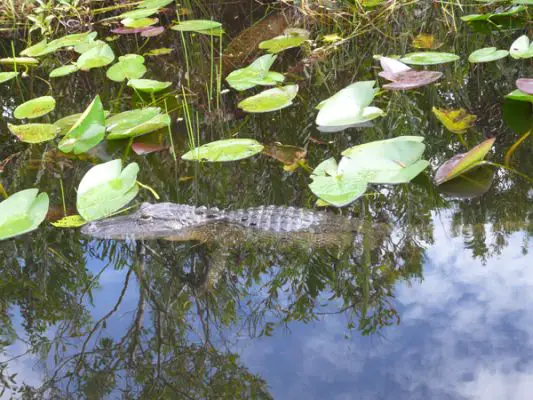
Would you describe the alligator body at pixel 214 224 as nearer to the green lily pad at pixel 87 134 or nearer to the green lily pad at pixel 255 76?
the green lily pad at pixel 87 134

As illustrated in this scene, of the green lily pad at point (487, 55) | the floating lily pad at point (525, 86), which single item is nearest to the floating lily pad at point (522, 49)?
the green lily pad at point (487, 55)

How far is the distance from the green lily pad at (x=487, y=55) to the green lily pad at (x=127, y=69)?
1436mm

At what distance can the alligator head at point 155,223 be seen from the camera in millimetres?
2188

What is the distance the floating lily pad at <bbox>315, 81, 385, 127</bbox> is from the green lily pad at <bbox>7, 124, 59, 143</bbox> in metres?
1.02

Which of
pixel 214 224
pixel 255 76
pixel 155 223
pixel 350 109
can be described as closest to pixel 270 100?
pixel 255 76

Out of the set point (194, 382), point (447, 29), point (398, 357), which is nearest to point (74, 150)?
point (194, 382)

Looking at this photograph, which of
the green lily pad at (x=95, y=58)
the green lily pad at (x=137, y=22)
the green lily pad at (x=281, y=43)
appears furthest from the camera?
the green lily pad at (x=137, y=22)

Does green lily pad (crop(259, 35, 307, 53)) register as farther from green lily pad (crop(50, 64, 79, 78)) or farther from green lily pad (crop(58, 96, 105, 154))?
green lily pad (crop(58, 96, 105, 154))

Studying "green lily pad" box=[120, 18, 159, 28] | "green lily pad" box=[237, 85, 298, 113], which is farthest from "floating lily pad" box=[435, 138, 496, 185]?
"green lily pad" box=[120, 18, 159, 28]

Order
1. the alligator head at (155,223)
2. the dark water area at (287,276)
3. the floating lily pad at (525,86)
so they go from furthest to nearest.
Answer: the floating lily pad at (525,86) → the alligator head at (155,223) → the dark water area at (287,276)

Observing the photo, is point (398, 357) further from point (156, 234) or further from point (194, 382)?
point (156, 234)

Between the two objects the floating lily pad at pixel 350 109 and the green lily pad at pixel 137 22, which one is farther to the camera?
the green lily pad at pixel 137 22

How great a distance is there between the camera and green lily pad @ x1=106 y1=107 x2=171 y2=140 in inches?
104

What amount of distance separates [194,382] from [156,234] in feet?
2.71
